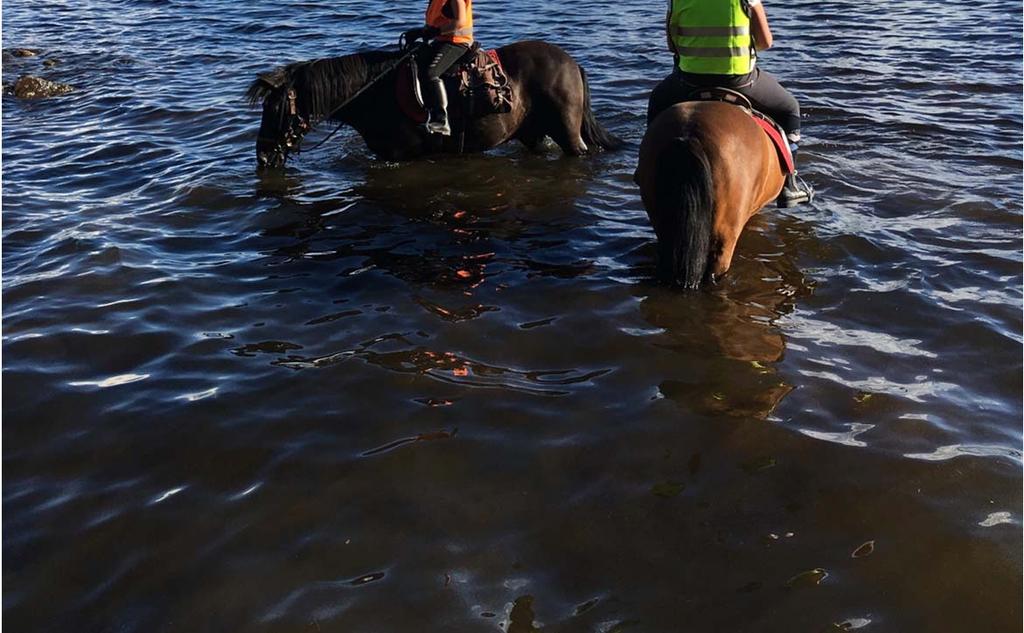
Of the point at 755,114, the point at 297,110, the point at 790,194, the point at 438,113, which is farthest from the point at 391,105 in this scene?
the point at 790,194

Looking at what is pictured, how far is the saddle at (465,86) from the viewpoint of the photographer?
25.2ft

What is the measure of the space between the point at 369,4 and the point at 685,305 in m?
14.1

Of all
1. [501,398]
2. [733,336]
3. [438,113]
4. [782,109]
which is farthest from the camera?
[438,113]

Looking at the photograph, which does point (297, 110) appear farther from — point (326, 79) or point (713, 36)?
point (713, 36)

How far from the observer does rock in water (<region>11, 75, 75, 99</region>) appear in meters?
11.7

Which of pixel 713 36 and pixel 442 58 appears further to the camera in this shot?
→ pixel 442 58

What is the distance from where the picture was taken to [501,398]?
449 cm

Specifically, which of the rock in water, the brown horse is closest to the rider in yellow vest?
the brown horse

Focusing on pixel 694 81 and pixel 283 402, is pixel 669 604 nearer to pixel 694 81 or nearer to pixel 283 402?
pixel 283 402

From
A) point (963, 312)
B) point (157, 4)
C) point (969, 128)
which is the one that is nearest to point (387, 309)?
point (963, 312)

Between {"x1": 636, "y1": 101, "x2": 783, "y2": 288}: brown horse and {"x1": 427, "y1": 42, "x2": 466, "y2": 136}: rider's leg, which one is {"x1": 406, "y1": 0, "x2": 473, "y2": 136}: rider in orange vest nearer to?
{"x1": 427, "y1": 42, "x2": 466, "y2": 136}: rider's leg

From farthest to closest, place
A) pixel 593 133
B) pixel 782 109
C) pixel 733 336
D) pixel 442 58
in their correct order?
pixel 593 133 < pixel 442 58 < pixel 782 109 < pixel 733 336

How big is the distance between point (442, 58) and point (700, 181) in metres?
3.54

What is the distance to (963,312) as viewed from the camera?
5309 millimetres
